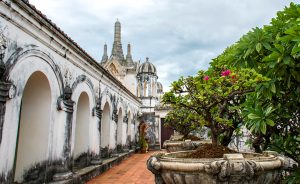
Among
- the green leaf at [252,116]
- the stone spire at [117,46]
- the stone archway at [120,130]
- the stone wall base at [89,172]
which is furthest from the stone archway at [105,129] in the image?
the stone spire at [117,46]

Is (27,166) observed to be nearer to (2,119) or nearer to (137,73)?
(2,119)

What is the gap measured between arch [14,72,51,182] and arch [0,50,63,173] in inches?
5.0

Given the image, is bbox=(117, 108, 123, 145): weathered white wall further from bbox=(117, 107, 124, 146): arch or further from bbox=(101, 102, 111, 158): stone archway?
bbox=(101, 102, 111, 158): stone archway

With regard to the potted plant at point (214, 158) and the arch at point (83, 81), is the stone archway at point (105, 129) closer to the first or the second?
the arch at point (83, 81)

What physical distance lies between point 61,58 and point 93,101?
2603mm

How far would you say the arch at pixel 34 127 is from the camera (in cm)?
571

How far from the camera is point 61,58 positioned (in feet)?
21.4

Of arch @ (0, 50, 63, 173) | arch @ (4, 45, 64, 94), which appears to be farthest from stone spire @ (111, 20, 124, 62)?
arch @ (0, 50, 63, 173)

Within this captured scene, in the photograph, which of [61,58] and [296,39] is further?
[61,58]

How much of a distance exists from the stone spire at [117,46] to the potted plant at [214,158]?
56.5 ft

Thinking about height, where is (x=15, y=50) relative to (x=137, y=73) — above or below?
below

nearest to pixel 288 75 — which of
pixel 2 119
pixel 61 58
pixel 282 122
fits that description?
pixel 282 122

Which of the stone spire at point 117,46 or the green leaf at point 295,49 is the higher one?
the stone spire at point 117,46

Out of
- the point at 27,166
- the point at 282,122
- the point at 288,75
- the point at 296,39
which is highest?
the point at 296,39
